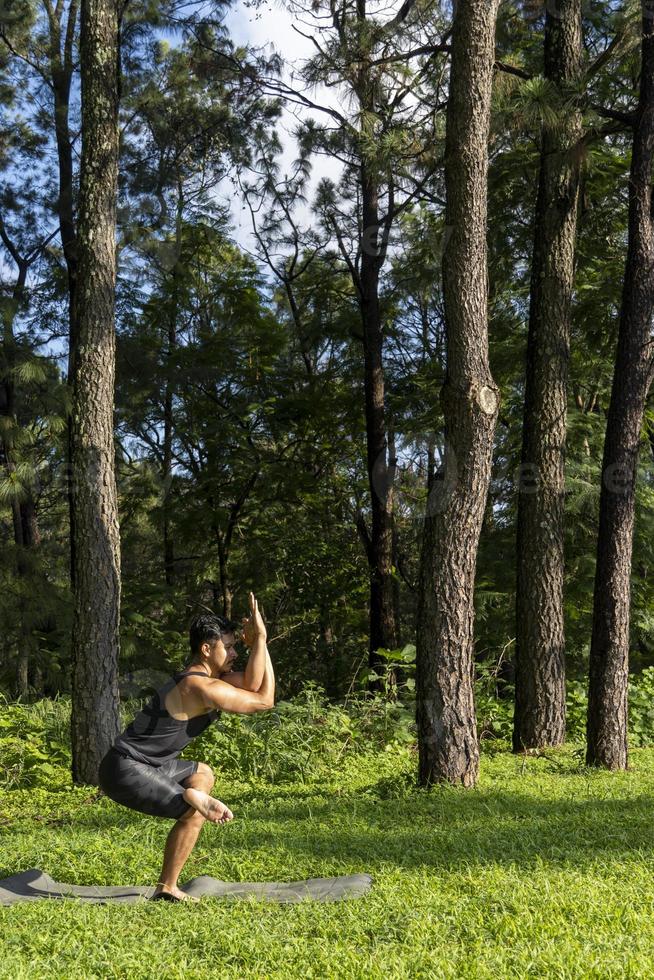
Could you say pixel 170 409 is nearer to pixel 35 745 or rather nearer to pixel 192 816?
pixel 35 745

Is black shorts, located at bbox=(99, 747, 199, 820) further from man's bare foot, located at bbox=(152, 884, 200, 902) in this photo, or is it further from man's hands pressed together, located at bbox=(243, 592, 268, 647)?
man's hands pressed together, located at bbox=(243, 592, 268, 647)

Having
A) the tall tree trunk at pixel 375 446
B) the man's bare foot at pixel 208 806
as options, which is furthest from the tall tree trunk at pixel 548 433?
the man's bare foot at pixel 208 806

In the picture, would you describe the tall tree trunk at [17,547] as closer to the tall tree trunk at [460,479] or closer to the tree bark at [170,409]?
the tree bark at [170,409]

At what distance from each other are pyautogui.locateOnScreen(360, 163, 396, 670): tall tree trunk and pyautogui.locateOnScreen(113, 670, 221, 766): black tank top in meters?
8.77

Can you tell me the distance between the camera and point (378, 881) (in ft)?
15.6

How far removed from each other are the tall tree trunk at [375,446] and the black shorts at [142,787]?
8.90m

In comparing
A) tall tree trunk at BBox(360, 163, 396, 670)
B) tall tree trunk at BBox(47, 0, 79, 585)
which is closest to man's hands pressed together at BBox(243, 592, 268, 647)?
tall tree trunk at BBox(360, 163, 396, 670)

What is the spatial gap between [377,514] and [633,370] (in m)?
6.28

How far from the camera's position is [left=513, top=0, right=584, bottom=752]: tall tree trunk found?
9.34m

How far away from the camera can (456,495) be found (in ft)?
23.1

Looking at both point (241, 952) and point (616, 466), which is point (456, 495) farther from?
point (241, 952)

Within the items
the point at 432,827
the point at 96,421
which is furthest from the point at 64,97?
the point at 432,827

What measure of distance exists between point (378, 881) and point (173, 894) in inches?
41.1

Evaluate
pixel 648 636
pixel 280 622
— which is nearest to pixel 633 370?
pixel 648 636
